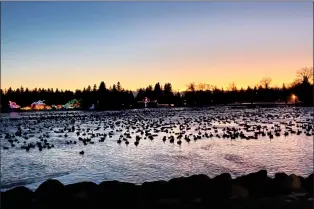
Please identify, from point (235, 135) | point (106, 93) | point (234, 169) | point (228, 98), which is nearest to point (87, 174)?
point (234, 169)

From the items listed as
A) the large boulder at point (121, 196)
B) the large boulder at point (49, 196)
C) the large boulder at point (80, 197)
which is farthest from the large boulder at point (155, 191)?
the large boulder at point (49, 196)

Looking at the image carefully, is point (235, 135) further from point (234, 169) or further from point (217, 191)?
point (217, 191)

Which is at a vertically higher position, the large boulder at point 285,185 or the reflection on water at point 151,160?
the large boulder at point 285,185

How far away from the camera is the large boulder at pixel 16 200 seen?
7895 mm

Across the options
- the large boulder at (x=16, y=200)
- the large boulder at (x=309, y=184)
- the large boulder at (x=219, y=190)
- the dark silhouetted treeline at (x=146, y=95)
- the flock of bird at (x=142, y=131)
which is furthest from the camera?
the dark silhouetted treeline at (x=146, y=95)

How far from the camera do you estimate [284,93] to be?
136 meters

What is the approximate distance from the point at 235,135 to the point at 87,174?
12498mm

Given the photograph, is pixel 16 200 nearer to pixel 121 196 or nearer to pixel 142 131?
pixel 121 196

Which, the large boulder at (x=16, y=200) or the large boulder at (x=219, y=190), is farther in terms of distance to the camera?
the large boulder at (x=219, y=190)

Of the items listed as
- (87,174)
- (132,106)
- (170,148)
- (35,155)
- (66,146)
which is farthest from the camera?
(132,106)

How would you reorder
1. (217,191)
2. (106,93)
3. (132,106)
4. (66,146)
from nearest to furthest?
(217,191) → (66,146) → (106,93) → (132,106)

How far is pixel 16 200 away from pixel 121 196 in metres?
2.15

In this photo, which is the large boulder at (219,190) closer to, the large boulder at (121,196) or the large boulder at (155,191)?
the large boulder at (155,191)

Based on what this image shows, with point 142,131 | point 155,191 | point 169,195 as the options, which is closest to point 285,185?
point 169,195
